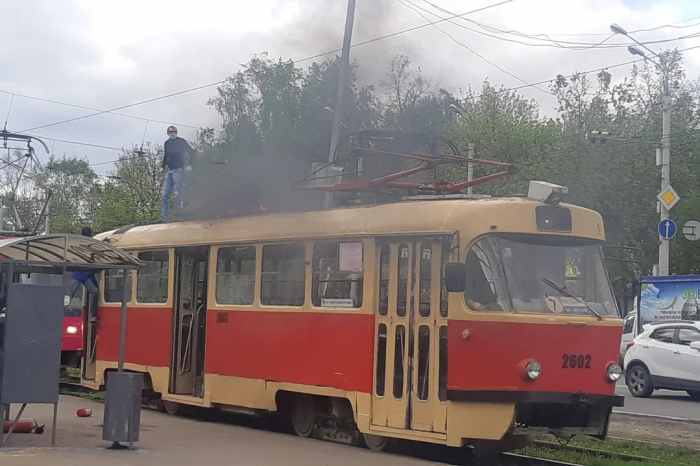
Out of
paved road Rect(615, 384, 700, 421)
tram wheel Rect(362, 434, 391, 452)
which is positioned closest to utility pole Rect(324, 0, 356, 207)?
paved road Rect(615, 384, 700, 421)

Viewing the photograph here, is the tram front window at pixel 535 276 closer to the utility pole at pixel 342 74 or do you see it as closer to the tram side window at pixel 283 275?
the tram side window at pixel 283 275

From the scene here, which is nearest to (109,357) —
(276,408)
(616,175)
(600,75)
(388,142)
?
(276,408)

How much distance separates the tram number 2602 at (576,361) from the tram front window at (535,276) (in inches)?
17.9

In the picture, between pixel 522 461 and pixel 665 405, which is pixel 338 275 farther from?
pixel 665 405

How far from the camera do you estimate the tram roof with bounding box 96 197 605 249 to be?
1050cm

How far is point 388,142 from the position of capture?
14.2 meters

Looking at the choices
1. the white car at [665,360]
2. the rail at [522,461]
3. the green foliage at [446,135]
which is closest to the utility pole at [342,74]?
the green foliage at [446,135]

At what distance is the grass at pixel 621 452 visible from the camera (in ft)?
37.2

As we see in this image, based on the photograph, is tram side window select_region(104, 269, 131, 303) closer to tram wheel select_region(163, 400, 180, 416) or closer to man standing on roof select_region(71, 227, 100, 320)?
man standing on roof select_region(71, 227, 100, 320)

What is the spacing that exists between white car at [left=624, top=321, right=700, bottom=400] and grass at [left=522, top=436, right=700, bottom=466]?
715 centimetres

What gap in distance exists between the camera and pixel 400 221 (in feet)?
36.2

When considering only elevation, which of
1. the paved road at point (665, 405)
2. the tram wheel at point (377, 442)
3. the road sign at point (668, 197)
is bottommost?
the paved road at point (665, 405)

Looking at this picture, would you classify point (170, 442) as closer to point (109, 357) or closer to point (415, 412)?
point (415, 412)

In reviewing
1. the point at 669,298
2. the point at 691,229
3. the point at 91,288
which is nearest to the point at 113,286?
the point at 91,288
